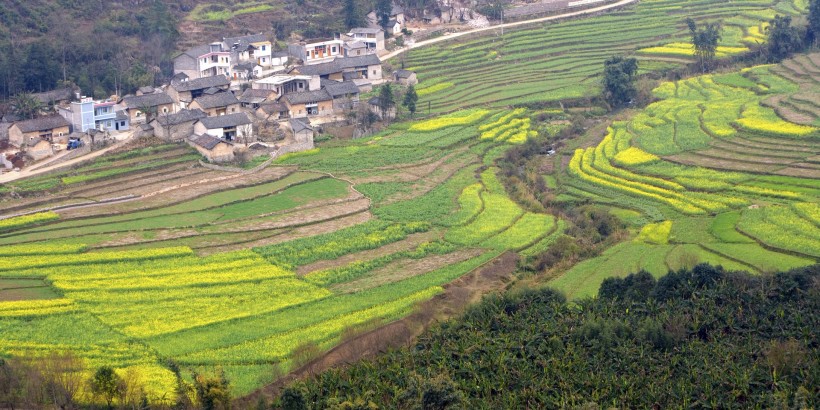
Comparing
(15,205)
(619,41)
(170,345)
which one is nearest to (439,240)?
(170,345)

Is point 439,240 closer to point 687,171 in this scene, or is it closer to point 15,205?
point 687,171

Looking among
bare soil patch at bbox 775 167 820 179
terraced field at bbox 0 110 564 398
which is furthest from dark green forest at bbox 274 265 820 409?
bare soil patch at bbox 775 167 820 179

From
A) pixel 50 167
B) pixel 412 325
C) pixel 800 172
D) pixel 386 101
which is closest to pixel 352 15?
pixel 386 101

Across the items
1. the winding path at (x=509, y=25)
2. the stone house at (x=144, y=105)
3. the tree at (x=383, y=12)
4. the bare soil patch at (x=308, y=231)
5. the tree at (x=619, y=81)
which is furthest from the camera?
the tree at (x=383, y=12)

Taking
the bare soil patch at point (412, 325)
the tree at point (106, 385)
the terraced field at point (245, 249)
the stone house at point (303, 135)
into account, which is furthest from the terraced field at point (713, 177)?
the tree at point (106, 385)

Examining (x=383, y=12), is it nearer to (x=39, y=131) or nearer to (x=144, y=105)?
(x=144, y=105)

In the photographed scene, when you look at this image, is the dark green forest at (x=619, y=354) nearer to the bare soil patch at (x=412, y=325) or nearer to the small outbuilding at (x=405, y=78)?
the bare soil patch at (x=412, y=325)
